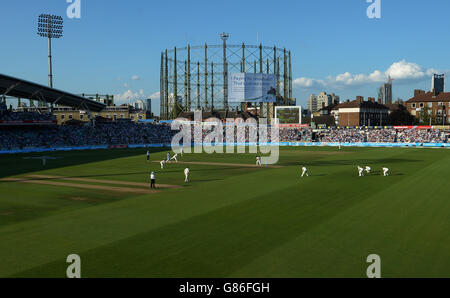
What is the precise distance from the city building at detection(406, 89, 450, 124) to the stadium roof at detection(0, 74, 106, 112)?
102m

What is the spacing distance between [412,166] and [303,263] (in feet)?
107

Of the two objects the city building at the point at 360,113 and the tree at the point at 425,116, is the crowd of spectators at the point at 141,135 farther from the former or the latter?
the city building at the point at 360,113

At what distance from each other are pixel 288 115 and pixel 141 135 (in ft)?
109

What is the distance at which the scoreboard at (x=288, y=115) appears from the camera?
8684 centimetres

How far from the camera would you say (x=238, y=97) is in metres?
86.2

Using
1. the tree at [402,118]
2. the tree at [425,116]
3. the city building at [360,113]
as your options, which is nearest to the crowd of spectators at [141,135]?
the tree at [425,116]

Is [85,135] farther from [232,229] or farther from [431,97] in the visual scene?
[431,97]

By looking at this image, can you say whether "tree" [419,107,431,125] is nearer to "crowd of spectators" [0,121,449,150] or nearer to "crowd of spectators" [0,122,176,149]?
"crowd of spectators" [0,121,449,150]

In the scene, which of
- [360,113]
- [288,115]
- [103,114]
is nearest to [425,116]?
[360,113]

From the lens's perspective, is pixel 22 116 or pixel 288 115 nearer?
pixel 22 116

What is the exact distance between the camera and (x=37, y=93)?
2611 inches
